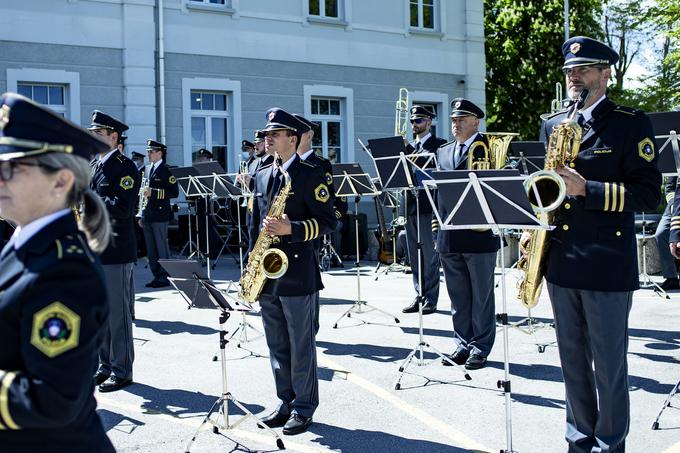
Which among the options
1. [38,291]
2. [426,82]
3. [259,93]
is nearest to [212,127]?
[259,93]

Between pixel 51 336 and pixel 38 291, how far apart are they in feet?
0.45

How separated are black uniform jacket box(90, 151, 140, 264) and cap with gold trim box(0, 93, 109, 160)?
14.3ft

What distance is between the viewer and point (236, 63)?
18531 mm

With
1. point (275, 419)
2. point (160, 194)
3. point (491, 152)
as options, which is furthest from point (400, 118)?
point (275, 419)

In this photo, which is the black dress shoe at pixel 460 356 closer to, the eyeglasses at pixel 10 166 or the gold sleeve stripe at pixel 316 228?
the gold sleeve stripe at pixel 316 228

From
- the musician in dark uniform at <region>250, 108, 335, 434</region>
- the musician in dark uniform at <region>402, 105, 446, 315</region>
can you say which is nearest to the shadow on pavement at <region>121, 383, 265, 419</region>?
the musician in dark uniform at <region>250, 108, 335, 434</region>

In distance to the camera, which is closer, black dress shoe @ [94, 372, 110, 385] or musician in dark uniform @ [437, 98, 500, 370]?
black dress shoe @ [94, 372, 110, 385]

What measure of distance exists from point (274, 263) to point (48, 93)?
12.7 m

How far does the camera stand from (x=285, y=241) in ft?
18.2

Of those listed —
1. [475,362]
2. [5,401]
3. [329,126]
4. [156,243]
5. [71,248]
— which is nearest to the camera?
[5,401]

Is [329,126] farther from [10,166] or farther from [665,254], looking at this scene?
[10,166]

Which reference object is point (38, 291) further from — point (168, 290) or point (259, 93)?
point (259, 93)

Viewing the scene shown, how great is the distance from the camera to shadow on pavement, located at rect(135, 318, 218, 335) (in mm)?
8969

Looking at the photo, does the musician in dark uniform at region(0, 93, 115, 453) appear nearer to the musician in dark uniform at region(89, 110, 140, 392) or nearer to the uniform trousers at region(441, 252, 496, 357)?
the musician in dark uniform at region(89, 110, 140, 392)
